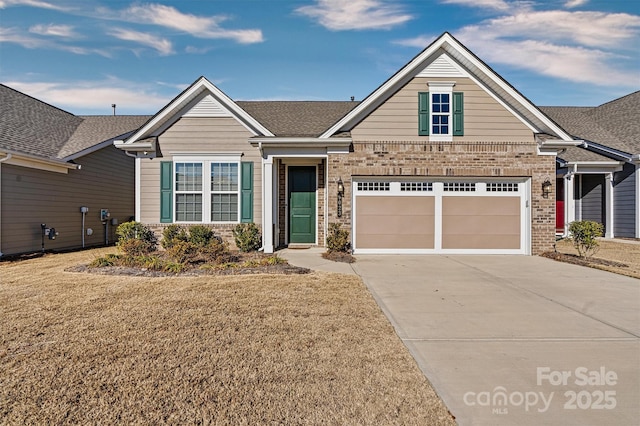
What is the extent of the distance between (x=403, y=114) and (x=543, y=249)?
5552 mm

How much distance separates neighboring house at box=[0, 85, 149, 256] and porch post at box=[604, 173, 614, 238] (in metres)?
19.6

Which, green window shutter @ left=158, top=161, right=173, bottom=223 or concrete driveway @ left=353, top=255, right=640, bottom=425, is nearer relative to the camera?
concrete driveway @ left=353, top=255, right=640, bottom=425

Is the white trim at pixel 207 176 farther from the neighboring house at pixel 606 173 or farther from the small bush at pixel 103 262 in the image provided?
the neighboring house at pixel 606 173

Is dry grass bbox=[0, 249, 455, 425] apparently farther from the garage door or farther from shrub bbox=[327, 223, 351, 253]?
the garage door

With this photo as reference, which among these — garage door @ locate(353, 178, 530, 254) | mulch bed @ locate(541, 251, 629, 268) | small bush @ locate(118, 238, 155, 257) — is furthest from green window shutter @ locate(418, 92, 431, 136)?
small bush @ locate(118, 238, 155, 257)

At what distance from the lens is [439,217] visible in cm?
1083

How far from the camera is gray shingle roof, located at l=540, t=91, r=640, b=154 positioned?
15.7m

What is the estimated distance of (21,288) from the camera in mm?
6176

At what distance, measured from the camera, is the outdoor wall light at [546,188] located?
34.4ft

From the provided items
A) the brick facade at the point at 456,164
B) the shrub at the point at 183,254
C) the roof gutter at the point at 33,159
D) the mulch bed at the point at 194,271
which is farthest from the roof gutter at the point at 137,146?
the brick facade at the point at 456,164

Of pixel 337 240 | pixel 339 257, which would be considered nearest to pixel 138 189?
pixel 337 240

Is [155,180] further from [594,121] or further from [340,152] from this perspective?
[594,121]

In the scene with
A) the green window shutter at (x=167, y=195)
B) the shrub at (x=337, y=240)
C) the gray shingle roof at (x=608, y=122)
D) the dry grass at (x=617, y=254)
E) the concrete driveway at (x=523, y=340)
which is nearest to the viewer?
the concrete driveway at (x=523, y=340)

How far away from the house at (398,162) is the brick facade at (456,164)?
29 millimetres
